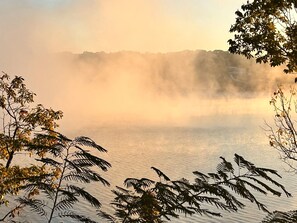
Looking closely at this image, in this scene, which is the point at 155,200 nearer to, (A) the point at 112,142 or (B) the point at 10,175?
(B) the point at 10,175

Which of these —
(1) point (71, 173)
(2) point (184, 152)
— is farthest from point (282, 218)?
(2) point (184, 152)

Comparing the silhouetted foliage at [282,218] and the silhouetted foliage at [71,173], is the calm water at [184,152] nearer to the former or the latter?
the silhouetted foliage at [71,173]

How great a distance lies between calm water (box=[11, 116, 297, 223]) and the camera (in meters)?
29.6

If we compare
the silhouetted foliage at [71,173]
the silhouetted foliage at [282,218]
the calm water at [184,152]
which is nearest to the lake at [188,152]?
the calm water at [184,152]

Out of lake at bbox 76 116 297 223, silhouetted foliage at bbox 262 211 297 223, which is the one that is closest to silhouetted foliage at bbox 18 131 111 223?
silhouetted foliage at bbox 262 211 297 223

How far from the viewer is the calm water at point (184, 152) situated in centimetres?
2963

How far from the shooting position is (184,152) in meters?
54.4

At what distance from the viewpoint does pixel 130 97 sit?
653ft

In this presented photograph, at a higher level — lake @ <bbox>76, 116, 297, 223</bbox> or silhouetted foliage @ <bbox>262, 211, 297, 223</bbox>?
lake @ <bbox>76, 116, 297, 223</bbox>

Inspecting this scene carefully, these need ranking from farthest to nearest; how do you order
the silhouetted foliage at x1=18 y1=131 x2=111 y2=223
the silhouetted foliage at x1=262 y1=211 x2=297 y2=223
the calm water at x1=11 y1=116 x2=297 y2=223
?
1. the calm water at x1=11 y1=116 x2=297 y2=223
2. the silhouetted foliage at x1=18 y1=131 x2=111 y2=223
3. the silhouetted foliage at x1=262 y1=211 x2=297 y2=223

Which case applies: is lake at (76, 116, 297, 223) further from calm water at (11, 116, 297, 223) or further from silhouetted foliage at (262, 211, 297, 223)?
silhouetted foliage at (262, 211, 297, 223)

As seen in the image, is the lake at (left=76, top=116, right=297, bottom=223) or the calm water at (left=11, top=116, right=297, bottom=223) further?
the lake at (left=76, top=116, right=297, bottom=223)

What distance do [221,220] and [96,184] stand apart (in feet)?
41.3

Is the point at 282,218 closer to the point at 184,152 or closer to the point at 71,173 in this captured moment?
the point at 71,173
